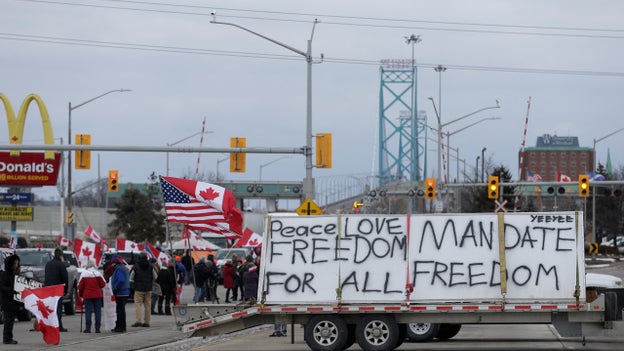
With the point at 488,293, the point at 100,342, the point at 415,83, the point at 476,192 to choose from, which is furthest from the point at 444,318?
the point at 415,83

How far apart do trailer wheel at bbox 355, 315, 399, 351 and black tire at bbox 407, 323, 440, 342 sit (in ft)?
8.62

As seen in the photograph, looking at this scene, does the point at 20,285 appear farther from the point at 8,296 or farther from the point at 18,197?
the point at 18,197

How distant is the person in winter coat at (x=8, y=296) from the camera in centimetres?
2091

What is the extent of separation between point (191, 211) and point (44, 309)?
13.0 ft

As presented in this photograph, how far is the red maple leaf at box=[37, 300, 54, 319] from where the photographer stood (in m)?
20.6

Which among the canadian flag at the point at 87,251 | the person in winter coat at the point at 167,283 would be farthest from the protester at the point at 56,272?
the canadian flag at the point at 87,251

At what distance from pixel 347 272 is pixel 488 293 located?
7.64 ft

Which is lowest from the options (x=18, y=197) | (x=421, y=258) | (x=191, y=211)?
(x=421, y=258)

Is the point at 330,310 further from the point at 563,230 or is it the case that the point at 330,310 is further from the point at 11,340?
the point at 11,340

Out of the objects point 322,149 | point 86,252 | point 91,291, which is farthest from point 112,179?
point 91,291

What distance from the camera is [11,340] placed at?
2095cm

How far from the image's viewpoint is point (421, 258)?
18.3 m

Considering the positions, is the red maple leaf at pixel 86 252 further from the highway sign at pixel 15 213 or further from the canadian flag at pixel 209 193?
the highway sign at pixel 15 213

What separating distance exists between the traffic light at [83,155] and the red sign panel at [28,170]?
63.9ft
